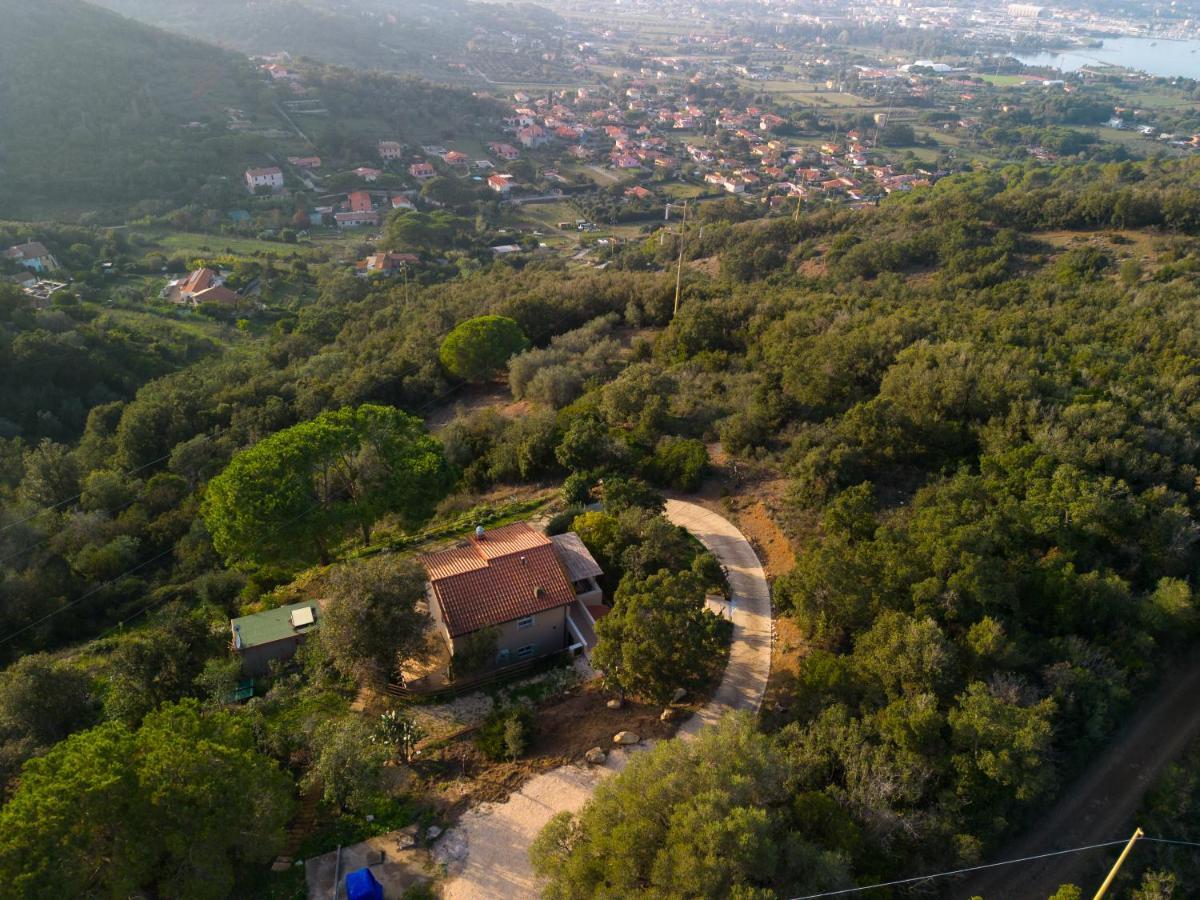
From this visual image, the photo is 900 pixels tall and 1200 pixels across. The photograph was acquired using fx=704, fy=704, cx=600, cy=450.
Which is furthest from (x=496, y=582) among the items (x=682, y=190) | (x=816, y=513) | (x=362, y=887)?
(x=682, y=190)

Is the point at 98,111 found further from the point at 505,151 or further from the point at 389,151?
the point at 505,151

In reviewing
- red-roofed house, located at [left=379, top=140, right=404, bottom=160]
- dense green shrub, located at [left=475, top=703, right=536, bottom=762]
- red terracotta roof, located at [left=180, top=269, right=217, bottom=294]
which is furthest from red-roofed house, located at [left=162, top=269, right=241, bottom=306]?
dense green shrub, located at [left=475, top=703, right=536, bottom=762]

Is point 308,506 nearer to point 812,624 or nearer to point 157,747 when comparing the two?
point 157,747

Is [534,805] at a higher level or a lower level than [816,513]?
lower

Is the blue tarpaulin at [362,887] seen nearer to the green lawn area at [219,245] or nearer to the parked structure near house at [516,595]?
the parked structure near house at [516,595]

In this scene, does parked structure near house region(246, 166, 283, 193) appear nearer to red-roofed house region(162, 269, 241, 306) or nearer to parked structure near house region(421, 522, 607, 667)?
red-roofed house region(162, 269, 241, 306)

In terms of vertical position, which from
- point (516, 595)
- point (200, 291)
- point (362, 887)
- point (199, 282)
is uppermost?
point (516, 595)

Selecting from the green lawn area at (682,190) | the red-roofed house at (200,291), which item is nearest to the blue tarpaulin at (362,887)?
the red-roofed house at (200,291)
